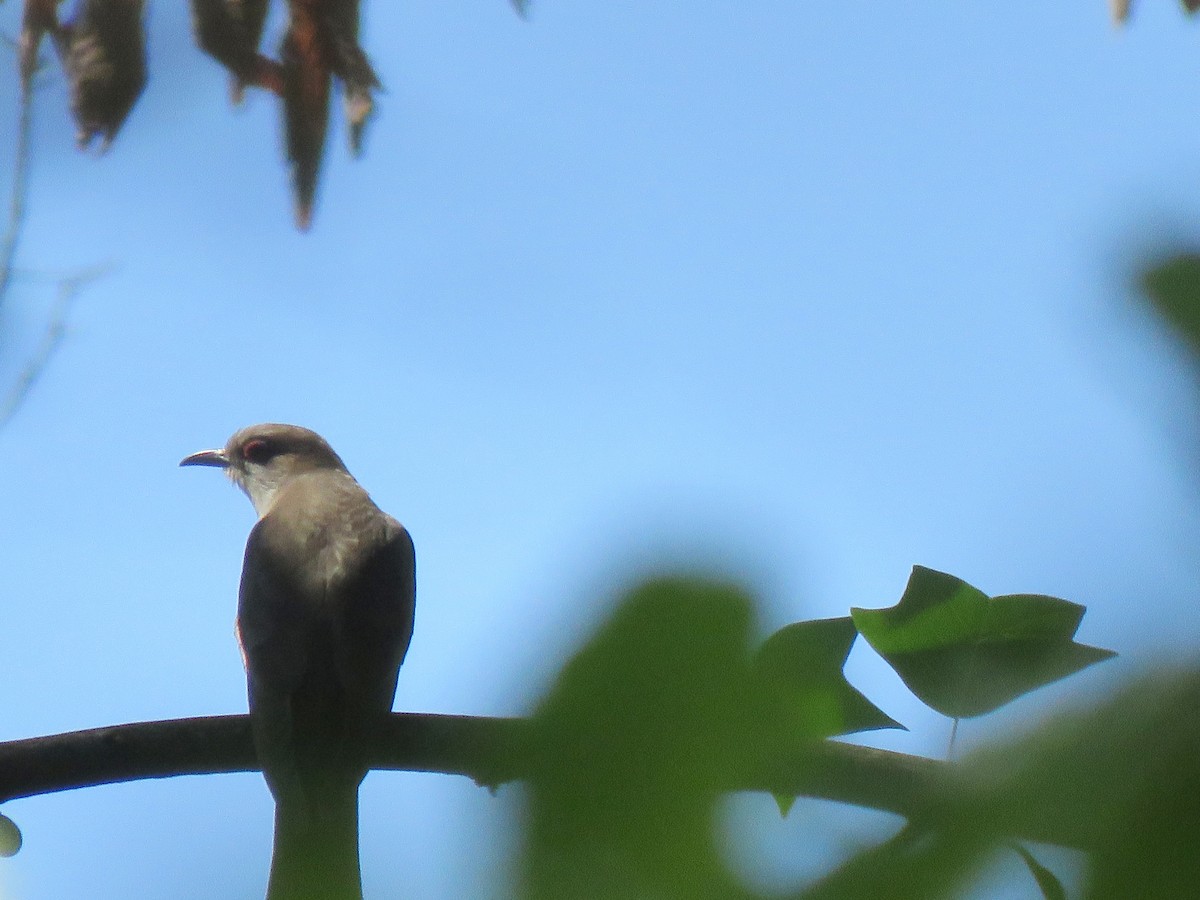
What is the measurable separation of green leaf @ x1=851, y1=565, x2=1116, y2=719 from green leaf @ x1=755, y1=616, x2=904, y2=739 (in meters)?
0.05

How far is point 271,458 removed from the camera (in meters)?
7.02

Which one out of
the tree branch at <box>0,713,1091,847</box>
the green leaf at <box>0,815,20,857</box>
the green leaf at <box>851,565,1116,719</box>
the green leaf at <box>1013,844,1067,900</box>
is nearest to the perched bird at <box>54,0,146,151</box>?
the tree branch at <box>0,713,1091,847</box>

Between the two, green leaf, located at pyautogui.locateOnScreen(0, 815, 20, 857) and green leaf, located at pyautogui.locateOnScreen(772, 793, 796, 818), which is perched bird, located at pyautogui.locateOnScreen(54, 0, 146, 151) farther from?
green leaf, located at pyautogui.locateOnScreen(772, 793, 796, 818)

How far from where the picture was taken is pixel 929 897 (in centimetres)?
38

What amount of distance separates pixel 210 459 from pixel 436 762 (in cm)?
483

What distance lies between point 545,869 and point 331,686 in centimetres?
384

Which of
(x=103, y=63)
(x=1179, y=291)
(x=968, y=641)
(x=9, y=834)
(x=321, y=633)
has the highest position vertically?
(x=103, y=63)

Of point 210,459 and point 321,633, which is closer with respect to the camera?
point 321,633

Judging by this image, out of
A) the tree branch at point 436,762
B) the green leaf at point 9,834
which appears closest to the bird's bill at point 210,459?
the tree branch at point 436,762

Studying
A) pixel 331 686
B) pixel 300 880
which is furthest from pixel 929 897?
pixel 331 686

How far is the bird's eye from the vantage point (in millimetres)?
7027

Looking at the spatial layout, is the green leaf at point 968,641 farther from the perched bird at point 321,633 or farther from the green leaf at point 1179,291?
the perched bird at point 321,633

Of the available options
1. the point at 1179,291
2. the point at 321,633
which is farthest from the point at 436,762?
the point at 1179,291

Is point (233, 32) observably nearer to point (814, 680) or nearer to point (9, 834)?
point (9, 834)
